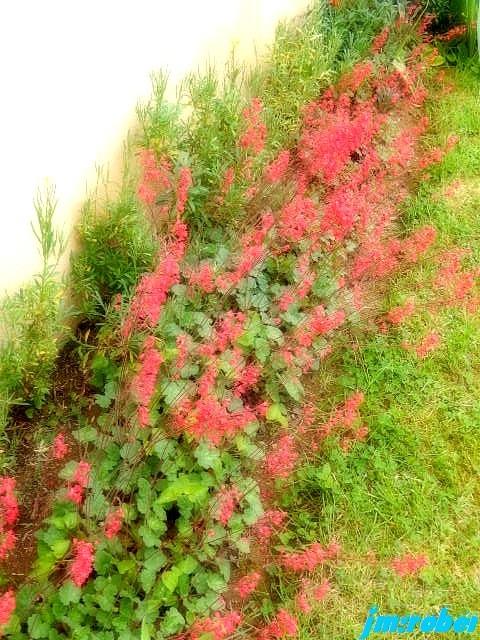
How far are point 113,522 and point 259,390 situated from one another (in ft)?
3.48

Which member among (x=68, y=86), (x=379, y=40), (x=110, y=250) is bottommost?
(x=379, y=40)

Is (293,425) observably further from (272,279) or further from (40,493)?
(40,493)

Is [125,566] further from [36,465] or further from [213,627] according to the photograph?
[36,465]

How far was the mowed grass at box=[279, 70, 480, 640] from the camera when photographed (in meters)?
2.72

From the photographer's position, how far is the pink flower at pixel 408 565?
2.71 metres

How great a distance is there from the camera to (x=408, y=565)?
2.71 meters

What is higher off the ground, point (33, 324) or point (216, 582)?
point (33, 324)

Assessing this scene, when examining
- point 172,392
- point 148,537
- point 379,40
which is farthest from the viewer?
point 379,40

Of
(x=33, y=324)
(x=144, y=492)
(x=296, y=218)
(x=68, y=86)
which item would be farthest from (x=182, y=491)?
(x=68, y=86)

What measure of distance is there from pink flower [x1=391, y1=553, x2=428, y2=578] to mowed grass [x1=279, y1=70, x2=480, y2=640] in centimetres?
3

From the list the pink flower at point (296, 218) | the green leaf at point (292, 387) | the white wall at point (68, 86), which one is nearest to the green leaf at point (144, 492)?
the green leaf at point (292, 387)

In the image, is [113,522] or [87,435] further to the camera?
[87,435]

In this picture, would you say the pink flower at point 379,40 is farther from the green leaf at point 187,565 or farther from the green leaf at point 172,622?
the green leaf at point 172,622

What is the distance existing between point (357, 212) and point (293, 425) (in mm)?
1240
